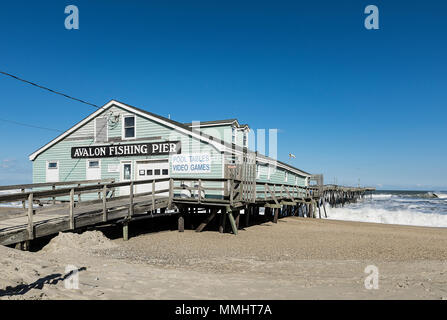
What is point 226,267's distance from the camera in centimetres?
768

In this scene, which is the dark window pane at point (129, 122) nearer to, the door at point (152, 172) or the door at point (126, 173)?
the door at point (126, 173)

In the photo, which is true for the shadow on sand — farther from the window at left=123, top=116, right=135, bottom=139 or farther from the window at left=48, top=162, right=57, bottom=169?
the window at left=48, top=162, right=57, bottom=169

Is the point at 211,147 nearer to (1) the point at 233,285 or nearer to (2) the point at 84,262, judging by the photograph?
(2) the point at 84,262

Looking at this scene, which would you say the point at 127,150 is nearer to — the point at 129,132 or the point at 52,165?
the point at 129,132

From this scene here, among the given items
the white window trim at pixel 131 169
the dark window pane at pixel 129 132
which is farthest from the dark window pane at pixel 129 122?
the white window trim at pixel 131 169

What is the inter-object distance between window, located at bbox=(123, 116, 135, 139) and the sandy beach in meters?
7.13

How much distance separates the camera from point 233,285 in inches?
217

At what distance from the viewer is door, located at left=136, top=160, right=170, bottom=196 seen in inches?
697

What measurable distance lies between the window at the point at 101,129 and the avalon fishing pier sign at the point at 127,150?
60 cm

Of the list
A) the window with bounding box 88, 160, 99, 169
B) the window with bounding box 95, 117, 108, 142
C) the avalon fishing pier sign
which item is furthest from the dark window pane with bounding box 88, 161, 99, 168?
the window with bounding box 95, 117, 108, 142

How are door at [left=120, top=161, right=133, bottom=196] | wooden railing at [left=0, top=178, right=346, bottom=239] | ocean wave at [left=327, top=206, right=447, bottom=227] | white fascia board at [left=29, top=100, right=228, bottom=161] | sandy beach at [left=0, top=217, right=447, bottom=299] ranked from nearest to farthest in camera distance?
1. sandy beach at [left=0, top=217, right=447, bottom=299]
2. wooden railing at [left=0, top=178, right=346, bottom=239]
3. white fascia board at [left=29, top=100, right=228, bottom=161]
4. door at [left=120, top=161, right=133, bottom=196]
5. ocean wave at [left=327, top=206, right=447, bottom=227]

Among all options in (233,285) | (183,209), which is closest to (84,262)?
(233,285)

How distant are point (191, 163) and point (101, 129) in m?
6.73
